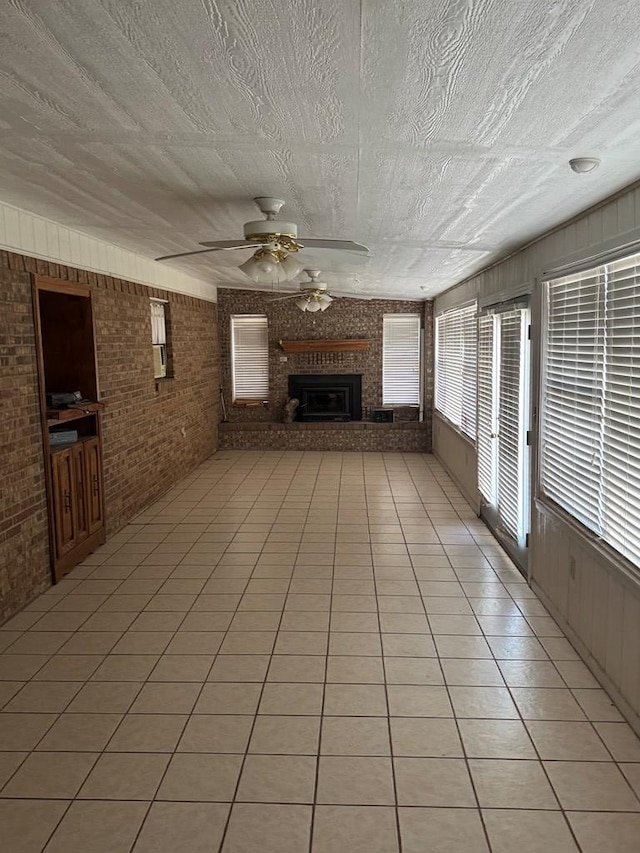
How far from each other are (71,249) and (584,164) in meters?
3.79

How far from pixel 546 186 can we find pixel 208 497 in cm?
521

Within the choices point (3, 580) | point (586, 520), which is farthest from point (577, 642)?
point (3, 580)

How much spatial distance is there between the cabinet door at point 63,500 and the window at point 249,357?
572 centimetres

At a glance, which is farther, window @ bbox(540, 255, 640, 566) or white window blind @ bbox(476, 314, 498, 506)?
white window blind @ bbox(476, 314, 498, 506)

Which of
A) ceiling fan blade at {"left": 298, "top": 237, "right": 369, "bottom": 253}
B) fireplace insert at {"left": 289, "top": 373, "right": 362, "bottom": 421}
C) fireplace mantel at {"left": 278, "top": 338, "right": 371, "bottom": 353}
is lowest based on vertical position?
fireplace insert at {"left": 289, "top": 373, "right": 362, "bottom": 421}

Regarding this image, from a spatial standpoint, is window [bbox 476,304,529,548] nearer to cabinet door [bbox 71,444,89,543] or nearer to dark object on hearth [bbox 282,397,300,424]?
cabinet door [bbox 71,444,89,543]

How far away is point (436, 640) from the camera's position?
3725 millimetres

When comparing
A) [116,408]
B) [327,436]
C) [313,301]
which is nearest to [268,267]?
[116,408]

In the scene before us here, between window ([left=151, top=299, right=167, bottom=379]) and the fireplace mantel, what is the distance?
2.97 m

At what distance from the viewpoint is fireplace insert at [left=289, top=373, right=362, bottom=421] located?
10.5m

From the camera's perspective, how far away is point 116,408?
589cm

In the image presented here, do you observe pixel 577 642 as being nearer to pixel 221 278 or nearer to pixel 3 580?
Answer: pixel 3 580

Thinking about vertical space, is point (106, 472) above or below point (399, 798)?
above

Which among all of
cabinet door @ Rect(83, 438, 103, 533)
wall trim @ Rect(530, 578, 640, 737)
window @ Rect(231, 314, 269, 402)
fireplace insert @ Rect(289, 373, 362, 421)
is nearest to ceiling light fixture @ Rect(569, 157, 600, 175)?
wall trim @ Rect(530, 578, 640, 737)
